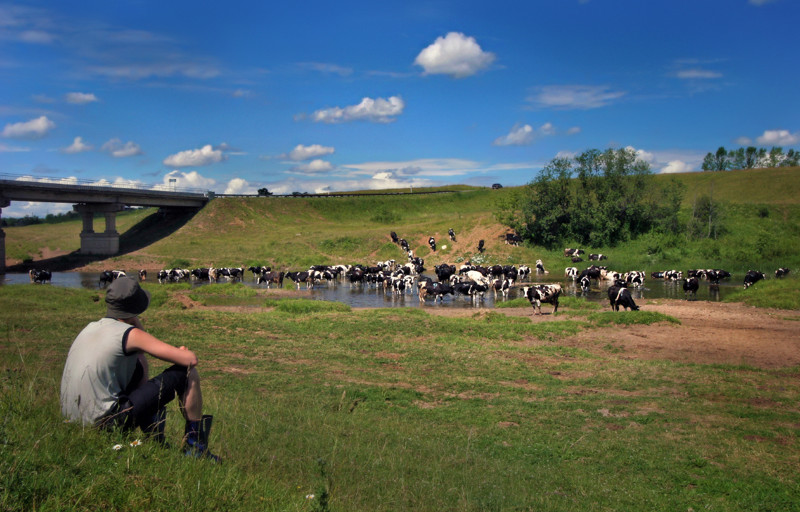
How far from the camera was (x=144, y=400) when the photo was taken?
5.08m

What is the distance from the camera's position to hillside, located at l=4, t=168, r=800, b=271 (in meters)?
47.9

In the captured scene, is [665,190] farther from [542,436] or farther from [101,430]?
[101,430]

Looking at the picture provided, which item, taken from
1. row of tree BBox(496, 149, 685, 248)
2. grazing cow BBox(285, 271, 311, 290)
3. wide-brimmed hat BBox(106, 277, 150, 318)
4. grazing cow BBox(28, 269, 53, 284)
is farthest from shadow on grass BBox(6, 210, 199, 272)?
wide-brimmed hat BBox(106, 277, 150, 318)

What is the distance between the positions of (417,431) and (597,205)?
48502 millimetres

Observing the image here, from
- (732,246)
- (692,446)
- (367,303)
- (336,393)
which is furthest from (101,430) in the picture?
(732,246)

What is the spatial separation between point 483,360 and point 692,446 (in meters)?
6.39

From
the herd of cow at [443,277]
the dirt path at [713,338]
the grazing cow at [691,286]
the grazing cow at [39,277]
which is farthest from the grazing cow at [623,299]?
the grazing cow at [39,277]

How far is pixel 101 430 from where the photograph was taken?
16.0 ft

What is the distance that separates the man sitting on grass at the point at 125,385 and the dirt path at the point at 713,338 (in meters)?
13.5

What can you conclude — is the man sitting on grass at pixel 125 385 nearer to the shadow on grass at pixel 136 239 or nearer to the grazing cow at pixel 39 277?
the grazing cow at pixel 39 277

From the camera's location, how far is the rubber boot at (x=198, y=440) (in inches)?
193

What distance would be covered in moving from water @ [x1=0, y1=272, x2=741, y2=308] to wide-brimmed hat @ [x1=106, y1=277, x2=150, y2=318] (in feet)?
77.2

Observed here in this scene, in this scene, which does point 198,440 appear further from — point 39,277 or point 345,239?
point 345,239

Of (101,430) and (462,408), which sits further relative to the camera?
(462,408)
